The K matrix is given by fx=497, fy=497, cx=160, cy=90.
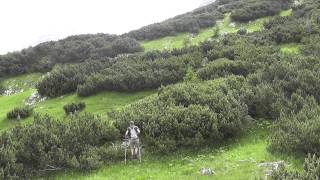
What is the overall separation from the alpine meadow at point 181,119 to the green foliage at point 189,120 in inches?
1.5

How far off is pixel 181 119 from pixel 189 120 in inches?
19.1

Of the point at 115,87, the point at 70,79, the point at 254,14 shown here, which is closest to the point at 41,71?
the point at 70,79

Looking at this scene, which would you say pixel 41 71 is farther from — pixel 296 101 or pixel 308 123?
pixel 308 123

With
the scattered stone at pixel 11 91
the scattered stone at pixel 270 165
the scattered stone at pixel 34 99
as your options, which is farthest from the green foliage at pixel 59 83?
the scattered stone at pixel 270 165

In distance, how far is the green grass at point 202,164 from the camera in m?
13.5

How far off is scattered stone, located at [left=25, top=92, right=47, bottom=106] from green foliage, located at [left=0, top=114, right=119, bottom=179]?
11553 mm

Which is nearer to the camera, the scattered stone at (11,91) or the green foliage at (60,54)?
the scattered stone at (11,91)

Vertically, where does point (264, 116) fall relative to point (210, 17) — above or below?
below

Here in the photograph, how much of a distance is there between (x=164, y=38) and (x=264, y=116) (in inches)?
1027

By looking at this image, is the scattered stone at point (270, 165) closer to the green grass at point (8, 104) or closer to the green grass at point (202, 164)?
the green grass at point (202, 164)

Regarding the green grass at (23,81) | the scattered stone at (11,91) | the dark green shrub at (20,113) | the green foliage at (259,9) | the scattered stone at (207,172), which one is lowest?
the scattered stone at (207,172)

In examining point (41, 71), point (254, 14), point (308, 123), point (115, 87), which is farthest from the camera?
point (254, 14)

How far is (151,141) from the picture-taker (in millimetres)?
15875

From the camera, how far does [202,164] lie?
14.5m
